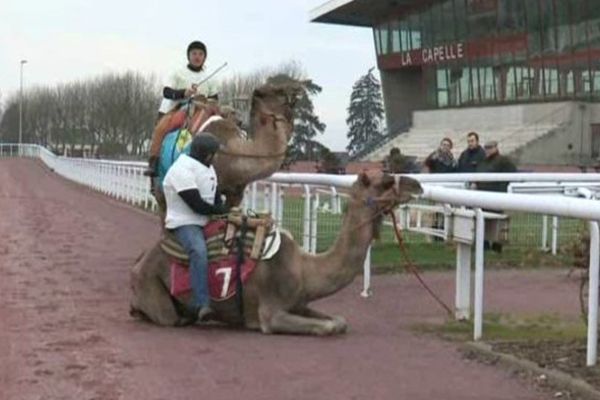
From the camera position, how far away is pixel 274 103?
32.2 ft

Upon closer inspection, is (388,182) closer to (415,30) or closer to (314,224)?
(314,224)

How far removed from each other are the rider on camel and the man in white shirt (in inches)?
52.4

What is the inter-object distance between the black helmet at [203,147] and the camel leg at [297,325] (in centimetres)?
145

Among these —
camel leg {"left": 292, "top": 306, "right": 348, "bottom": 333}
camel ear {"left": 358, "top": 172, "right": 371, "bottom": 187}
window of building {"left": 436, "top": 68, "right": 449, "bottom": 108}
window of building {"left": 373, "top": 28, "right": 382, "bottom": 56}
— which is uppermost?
window of building {"left": 373, "top": 28, "right": 382, "bottom": 56}

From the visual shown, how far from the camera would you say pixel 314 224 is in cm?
1277

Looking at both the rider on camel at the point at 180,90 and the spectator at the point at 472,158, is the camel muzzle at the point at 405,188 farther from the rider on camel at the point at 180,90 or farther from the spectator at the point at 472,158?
the spectator at the point at 472,158

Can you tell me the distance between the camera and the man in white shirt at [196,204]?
8.51 meters

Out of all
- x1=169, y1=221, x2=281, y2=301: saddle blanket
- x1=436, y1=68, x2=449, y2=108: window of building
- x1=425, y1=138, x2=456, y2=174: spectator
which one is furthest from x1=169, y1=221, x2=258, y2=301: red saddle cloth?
x1=436, y1=68, x2=449, y2=108: window of building

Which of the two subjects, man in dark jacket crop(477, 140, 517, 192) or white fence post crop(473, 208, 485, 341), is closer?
white fence post crop(473, 208, 485, 341)

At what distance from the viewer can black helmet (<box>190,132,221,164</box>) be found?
29.1 feet

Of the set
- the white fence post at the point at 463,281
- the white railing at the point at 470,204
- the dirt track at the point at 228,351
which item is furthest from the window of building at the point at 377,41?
the white fence post at the point at 463,281

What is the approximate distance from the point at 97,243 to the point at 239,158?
7353 millimetres

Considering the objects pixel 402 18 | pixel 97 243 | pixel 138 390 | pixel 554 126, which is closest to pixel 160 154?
pixel 138 390

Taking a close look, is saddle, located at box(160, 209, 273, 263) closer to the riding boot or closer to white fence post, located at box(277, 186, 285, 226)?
the riding boot
